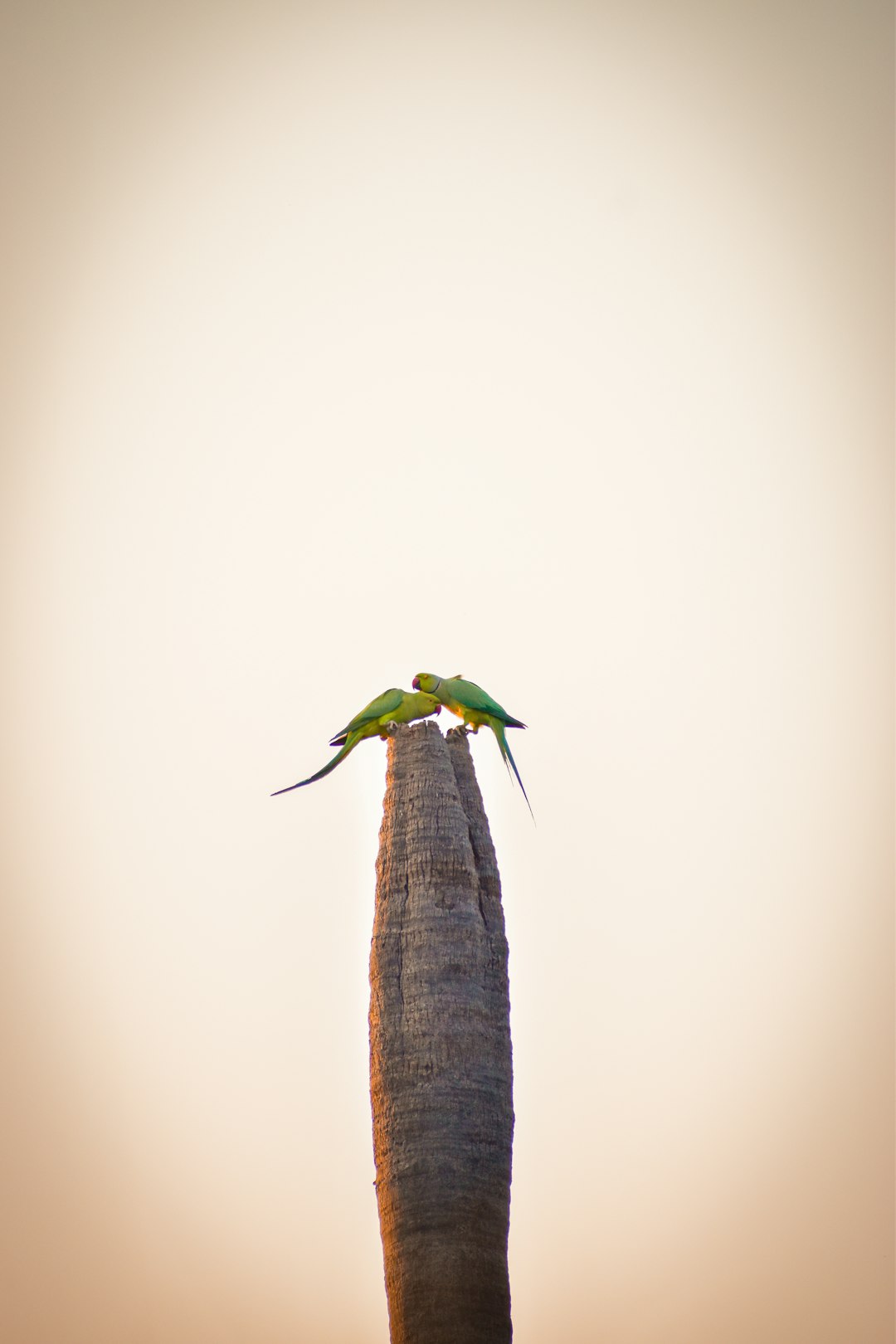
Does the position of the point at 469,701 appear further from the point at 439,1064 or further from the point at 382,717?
the point at 439,1064

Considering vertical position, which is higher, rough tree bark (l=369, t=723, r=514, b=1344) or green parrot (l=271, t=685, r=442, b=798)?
green parrot (l=271, t=685, r=442, b=798)

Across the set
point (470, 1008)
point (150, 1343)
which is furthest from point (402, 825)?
point (150, 1343)

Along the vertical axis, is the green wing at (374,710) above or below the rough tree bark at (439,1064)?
above

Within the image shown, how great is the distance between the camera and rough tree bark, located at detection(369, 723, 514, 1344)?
208 inches

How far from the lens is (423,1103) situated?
→ 546 cm

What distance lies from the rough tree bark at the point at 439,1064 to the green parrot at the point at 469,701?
0.40m

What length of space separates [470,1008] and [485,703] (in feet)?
6.47

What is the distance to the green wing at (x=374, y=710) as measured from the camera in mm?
6410

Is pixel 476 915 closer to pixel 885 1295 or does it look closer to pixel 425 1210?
pixel 425 1210

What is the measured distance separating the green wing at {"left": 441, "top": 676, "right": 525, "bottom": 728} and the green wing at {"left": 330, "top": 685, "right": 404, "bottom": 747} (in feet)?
1.16

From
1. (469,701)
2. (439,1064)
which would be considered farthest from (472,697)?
(439,1064)

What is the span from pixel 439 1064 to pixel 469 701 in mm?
2292

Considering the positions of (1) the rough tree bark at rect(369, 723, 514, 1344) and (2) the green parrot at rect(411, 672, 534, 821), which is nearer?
(1) the rough tree bark at rect(369, 723, 514, 1344)

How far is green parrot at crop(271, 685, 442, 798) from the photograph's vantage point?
6.43 meters
